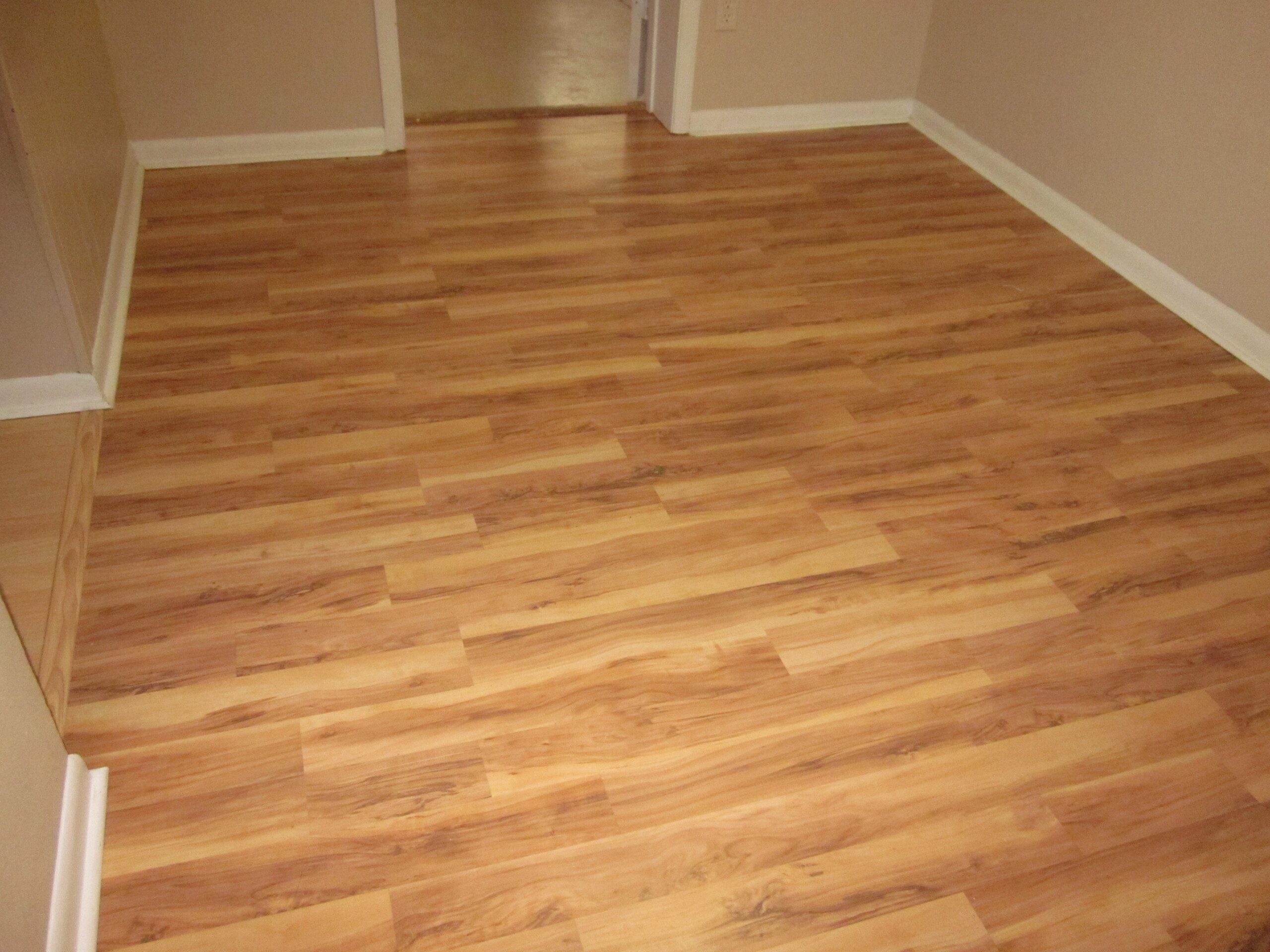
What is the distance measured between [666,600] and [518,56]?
3284 millimetres

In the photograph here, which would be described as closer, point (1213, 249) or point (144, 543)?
point (144, 543)

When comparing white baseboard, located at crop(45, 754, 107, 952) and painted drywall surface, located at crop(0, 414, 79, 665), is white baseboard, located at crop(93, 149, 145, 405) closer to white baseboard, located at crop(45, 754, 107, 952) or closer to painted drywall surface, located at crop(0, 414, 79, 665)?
painted drywall surface, located at crop(0, 414, 79, 665)

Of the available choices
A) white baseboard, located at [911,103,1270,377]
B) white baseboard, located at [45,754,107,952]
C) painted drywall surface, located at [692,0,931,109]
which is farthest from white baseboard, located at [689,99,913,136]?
white baseboard, located at [45,754,107,952]

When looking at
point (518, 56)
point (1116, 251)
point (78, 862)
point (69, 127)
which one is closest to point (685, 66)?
point (518, 56)

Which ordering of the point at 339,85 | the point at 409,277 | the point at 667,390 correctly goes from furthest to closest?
the point at 339,85 < the point at 409,277 < the point at 667,390

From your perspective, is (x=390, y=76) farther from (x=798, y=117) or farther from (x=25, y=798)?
(x=25, y=798)

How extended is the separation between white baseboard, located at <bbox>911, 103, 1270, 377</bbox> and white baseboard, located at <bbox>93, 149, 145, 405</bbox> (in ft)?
8.69

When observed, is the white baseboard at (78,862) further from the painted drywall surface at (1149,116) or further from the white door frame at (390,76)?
the painted drywall surface at (1149,116)

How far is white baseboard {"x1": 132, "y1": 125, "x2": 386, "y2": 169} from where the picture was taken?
330 cm

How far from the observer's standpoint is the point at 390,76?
338 centimetres

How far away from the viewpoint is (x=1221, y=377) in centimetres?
259

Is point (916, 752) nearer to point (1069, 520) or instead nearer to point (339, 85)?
point (1069, 520)

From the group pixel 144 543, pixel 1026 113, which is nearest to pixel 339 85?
pixel 144 543

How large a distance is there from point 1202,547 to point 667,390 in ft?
3.73
